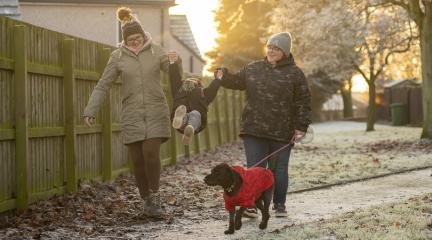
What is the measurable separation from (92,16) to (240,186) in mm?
19387

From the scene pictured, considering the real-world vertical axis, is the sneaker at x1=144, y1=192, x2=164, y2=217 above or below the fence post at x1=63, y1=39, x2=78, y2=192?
below

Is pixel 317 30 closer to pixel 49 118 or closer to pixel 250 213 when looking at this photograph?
pixel 49 118

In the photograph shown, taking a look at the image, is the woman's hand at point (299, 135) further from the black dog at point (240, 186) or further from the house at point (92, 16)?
the house at point (92, 16)

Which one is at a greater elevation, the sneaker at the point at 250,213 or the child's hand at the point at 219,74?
the child's hand at the point at 219,74

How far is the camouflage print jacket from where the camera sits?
7363 millimetres

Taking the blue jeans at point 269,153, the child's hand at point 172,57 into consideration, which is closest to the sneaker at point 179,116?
the child's hand at point 172,57

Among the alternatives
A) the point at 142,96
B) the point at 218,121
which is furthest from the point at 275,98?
the point at 218,121

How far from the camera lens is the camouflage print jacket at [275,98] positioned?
736 cm

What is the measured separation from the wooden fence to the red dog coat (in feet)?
8.15

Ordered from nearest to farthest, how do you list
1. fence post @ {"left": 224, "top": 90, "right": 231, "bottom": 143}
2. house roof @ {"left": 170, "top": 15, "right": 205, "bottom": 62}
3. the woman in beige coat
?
1. the woman in beige coat
2. fence post @ {"left": 224, "top": 90, "right": 231, "bottom": 143}
3. house roof @ {"left": 170, "top": 15, "right": 205, "bottom": 62}

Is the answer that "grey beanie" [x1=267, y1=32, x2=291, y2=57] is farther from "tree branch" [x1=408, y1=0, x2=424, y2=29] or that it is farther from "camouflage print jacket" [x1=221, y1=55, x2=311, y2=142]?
"tree branch" [x1=408, y1=0, x2=424, y2=29]

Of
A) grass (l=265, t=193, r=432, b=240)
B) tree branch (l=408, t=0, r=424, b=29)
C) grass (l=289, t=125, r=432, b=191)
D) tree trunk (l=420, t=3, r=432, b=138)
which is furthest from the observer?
tree branch (l=408, t=0, r=424, b=29)

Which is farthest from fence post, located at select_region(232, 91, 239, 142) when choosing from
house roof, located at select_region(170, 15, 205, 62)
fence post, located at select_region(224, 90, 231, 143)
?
house roof, located at select_region(170, 15, 205, 62)

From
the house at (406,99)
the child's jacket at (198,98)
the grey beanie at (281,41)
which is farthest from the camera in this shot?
the house at (406,99)
